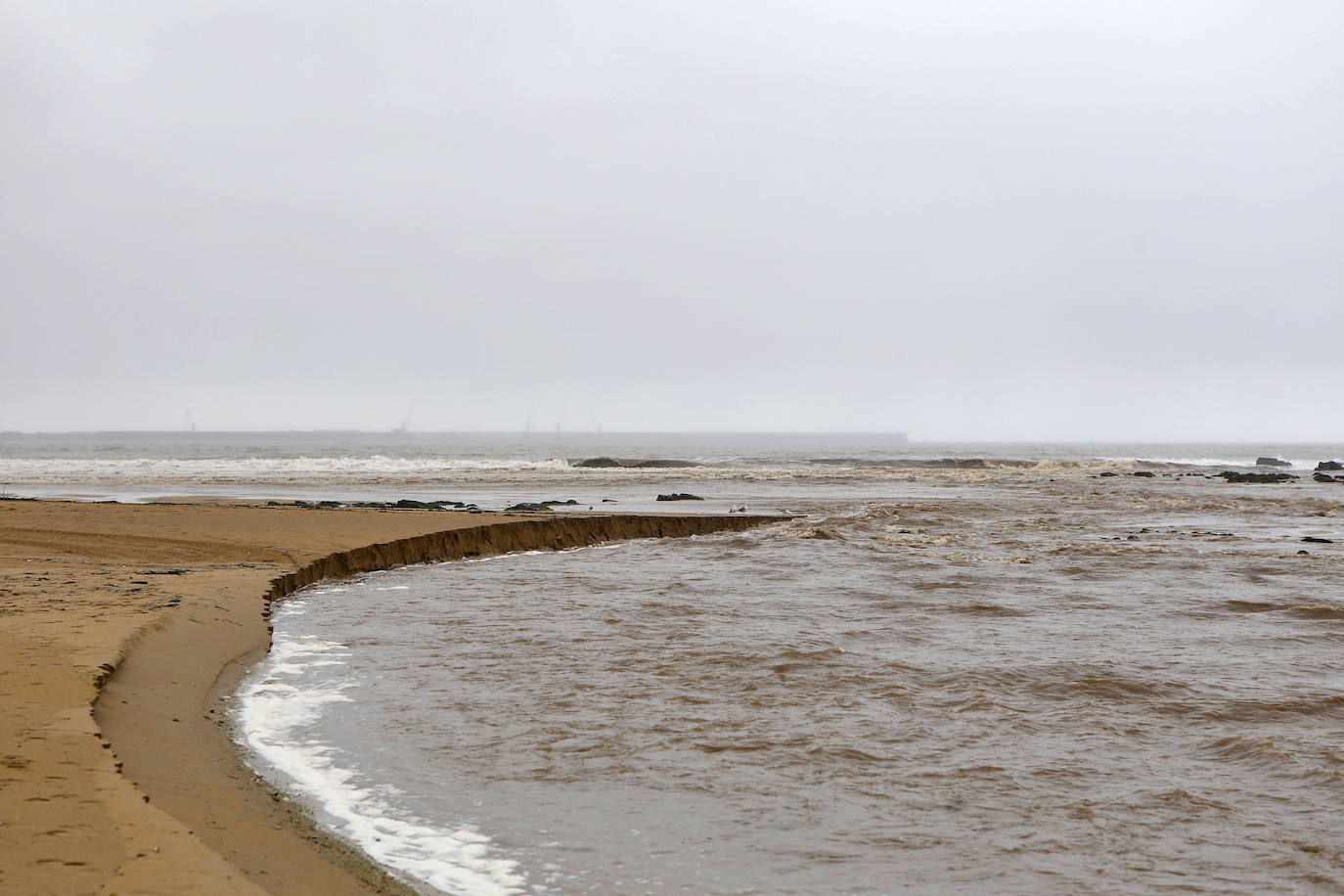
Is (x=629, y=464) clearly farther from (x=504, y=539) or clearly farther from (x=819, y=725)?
(x=819, y=725)

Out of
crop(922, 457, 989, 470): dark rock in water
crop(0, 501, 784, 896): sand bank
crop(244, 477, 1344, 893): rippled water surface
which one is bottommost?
crop(244, 477, 1344, 893): rippled water surface

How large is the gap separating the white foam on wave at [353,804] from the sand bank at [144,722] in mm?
209

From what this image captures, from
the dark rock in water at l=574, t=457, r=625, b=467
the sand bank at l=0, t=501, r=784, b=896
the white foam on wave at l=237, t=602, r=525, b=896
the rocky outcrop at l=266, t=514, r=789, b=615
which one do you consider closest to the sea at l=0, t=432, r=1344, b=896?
the white foam on wave at l=237, t=602, r=525, b=896

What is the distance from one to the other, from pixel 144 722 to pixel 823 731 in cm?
467

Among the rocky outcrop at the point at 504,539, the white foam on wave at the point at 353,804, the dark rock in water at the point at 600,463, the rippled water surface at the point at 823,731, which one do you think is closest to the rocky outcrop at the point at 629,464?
the dark rock in water at the point at 600,463

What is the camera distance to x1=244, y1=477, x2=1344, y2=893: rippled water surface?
4551 mm

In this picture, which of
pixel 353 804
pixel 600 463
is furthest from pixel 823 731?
pixel 600 463

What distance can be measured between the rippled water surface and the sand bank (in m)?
0.47

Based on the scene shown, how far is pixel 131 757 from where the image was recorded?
523 centimetres

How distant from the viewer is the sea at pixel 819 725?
179 inches

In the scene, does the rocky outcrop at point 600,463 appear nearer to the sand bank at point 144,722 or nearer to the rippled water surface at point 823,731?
the sand bank at point 144,722

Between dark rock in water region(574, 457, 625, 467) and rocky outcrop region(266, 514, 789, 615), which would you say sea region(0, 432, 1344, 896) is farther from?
dark rock in water region(574, 457, 625, 467)

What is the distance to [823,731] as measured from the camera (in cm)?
655

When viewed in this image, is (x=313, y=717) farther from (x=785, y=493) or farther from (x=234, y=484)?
(x=234, y=484)
